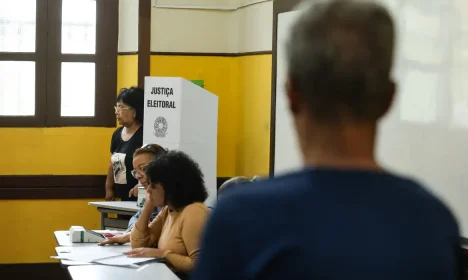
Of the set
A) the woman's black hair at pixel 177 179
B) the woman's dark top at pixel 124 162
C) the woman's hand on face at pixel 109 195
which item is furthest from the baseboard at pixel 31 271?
the woman's black hair at pixel 177 179

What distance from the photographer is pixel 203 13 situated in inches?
270

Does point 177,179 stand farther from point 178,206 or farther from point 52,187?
point 52,187

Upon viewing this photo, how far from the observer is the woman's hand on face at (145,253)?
350cm

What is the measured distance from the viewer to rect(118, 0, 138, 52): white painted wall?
265 inches

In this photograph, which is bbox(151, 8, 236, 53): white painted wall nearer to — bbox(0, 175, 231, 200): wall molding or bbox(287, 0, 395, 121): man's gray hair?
bbox(0, 175, 231, 200): wall molding

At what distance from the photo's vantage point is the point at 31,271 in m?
6.79

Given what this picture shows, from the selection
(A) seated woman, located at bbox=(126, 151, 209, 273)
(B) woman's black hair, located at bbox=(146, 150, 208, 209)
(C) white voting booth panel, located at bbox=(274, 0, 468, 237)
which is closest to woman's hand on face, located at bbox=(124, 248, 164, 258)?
(A) seated woman, located at bbox=(126, 151, 209, 273)

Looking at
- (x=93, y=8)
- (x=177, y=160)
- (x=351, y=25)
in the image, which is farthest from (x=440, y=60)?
(x=93, y=8)

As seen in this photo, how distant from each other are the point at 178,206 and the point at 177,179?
5.1 inches

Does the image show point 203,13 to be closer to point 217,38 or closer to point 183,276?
point 217,38

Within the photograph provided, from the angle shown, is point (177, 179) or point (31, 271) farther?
point (31, 271)

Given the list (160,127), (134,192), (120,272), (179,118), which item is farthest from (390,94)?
(134,192)

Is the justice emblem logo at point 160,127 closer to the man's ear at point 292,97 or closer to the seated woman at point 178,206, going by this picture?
the seated woman at point 178,206

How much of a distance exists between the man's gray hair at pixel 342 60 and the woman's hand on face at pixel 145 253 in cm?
266
